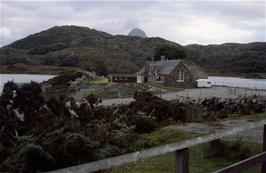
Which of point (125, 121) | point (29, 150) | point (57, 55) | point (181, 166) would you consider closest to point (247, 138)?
point (125, 121)

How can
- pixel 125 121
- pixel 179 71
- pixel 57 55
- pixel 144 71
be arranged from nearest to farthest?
pixel 125 121 < pixel 179 71 < pixel 144 71 < pixel 57 55

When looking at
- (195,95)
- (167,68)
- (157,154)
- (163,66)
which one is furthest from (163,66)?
(157,154)

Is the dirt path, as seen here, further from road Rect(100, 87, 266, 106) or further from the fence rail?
road Rect(100, 87, 266, 106)

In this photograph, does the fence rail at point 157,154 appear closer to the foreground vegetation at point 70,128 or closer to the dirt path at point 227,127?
the foreground vegetation at point 70,128

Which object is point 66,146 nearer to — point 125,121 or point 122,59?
point 125,121

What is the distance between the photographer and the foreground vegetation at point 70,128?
843 centimetres

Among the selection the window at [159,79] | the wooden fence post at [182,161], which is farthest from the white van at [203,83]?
the wooden fence post at [182,161]

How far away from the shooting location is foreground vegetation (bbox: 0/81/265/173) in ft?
27.7

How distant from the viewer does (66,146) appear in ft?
28.0

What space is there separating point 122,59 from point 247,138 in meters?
186

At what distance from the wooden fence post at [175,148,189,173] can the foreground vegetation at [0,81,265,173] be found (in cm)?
415

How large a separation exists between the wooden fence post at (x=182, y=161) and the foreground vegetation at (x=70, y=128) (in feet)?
13.6

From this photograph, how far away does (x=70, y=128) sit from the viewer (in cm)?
1009

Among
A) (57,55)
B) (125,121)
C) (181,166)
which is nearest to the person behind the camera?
(181,166)
